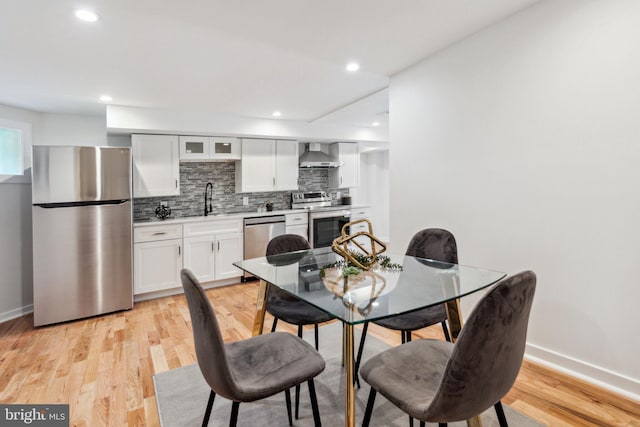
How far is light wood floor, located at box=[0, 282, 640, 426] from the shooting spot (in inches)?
74.2

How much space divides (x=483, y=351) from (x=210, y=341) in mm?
935

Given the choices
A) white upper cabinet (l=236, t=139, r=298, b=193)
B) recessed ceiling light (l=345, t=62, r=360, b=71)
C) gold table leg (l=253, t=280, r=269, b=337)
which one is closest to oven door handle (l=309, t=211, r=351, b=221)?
white upper cabinet (l=236, t=139, r=298, b=193)

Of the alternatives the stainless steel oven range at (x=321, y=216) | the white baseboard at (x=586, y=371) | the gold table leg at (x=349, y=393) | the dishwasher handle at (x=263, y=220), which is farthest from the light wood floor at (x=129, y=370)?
the stainless steel oven range at (x=321, y=216)

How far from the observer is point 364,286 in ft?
5.68

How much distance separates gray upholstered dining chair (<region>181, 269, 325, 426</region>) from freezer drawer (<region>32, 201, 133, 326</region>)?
265cm

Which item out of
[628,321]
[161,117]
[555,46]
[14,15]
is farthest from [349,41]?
[161,117]

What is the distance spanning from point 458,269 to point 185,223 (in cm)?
341

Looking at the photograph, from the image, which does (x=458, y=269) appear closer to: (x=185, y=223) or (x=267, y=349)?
(x=267, y=349)

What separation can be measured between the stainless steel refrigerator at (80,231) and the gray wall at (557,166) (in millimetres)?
3260

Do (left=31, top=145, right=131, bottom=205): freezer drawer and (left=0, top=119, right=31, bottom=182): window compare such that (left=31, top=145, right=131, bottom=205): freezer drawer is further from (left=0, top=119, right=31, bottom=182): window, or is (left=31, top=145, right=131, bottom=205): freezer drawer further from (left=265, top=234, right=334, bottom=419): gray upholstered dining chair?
(left=265, top=234, right=334, bottom=419): gray upholstered dining chair

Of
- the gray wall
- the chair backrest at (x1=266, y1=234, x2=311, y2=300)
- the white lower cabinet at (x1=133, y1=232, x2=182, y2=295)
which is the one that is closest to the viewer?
the gray wall

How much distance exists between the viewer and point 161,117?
4137 mm

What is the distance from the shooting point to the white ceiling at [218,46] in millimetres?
1992

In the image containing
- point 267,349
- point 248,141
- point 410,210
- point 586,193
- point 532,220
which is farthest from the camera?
point 248,141
